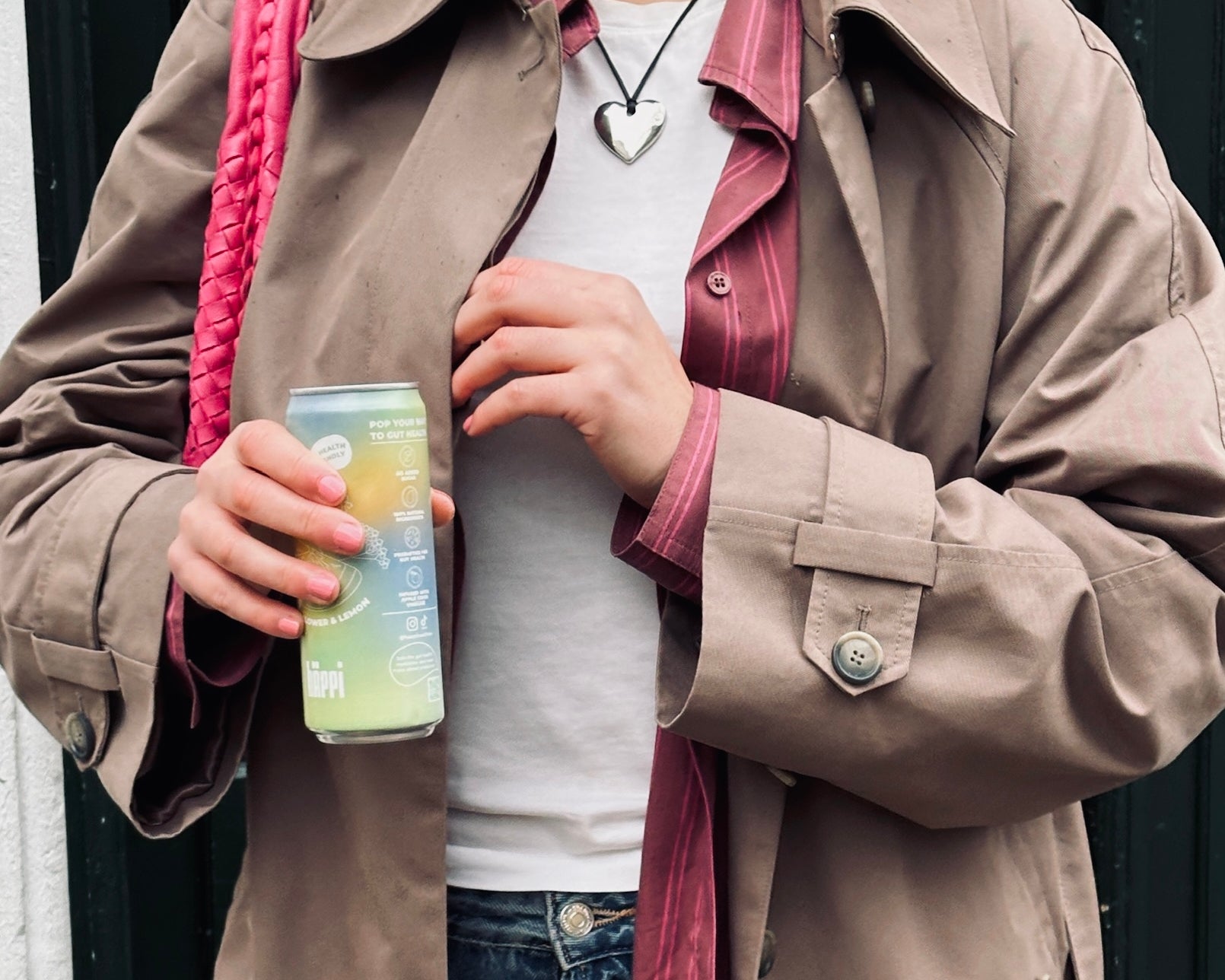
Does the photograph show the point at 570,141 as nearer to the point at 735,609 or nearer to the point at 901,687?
the point at 735,609

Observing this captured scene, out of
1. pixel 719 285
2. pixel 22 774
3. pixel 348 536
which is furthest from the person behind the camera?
pixel 22 774

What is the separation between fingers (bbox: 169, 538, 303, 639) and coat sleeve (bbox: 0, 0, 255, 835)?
5.3 inches

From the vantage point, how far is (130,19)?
2.08m

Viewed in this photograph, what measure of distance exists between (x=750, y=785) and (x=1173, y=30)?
1.61 m

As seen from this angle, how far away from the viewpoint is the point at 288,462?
0.95 metres

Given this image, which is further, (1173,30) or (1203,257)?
(1173,30)

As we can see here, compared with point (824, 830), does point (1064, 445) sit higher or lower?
higher

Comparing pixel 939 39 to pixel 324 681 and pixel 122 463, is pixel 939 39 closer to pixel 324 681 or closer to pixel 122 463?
pixel 324 681

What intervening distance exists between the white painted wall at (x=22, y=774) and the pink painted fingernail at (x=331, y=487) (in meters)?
1.32

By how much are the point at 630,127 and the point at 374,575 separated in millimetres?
535

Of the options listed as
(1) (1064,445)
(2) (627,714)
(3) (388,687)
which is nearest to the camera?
(3) (388,687)

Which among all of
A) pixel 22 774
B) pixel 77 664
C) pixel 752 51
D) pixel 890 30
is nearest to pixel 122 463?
pixel 77 664

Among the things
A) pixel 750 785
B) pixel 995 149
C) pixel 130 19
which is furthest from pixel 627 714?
pixel 130 19

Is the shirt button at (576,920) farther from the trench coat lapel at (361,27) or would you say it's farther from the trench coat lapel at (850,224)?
the trench coat lapel at (361,27)
